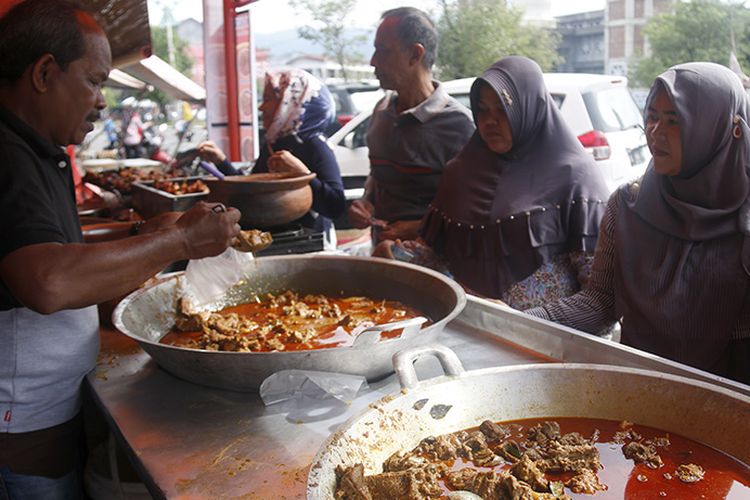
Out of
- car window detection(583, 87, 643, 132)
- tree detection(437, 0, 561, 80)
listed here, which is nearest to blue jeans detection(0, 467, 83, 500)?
car window detection(583, 87, 643, 132)

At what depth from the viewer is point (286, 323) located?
2080 millimetres

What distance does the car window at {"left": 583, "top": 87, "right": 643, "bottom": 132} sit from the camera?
611cm

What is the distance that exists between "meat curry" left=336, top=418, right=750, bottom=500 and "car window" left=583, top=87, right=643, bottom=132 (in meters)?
5.27

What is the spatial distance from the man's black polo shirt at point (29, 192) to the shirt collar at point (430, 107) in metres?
1.96

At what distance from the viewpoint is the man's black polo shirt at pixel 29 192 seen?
1.43 m

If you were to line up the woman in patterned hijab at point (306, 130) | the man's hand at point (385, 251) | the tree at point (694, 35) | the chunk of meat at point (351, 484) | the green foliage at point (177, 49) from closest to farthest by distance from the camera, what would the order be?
the chunk of meat at point (351, 484), the man's hand at point (385, 251), the woman in patterned hijab at point (306, 130), the tree at point (694, 35), the green foliage at point (177, 49)

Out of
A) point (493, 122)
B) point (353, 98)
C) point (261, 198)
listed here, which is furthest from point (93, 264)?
point (353, 98)

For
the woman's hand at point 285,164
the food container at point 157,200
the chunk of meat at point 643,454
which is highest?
the woman's hand at point 285,164

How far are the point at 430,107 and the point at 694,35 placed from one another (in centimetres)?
359

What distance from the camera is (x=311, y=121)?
4176 millimetres

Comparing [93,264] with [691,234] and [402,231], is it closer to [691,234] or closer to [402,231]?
[691,234]

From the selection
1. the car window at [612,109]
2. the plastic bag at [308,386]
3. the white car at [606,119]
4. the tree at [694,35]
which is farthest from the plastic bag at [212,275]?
the car window at [612,109]

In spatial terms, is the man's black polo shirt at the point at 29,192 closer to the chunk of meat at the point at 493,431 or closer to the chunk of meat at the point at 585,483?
the chunk of meat at the point at 493,431

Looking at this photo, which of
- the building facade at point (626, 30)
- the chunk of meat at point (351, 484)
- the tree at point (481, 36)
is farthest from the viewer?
the tree at point (481, 36)
